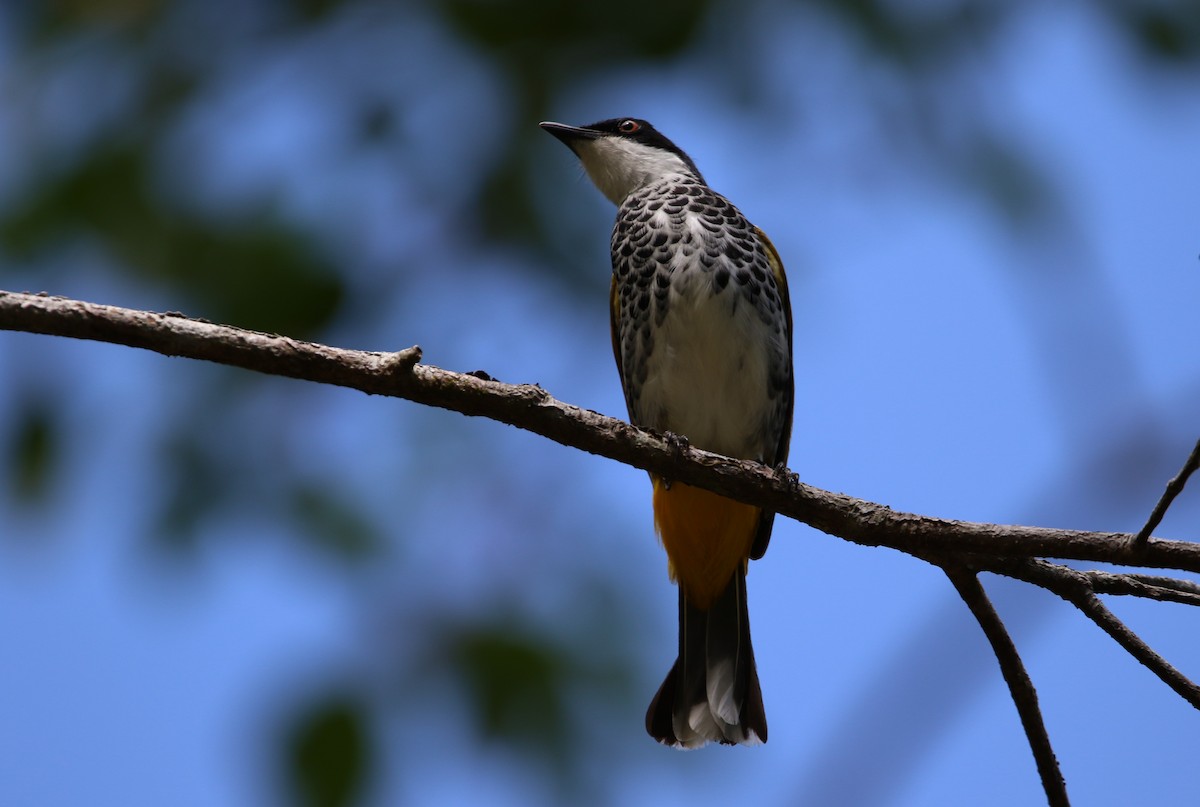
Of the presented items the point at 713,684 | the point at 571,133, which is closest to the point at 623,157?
the point at 571,133

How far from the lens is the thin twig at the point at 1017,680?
2527 millimetres

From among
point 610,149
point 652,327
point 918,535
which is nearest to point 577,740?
point 918,535

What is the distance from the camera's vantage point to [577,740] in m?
2.99

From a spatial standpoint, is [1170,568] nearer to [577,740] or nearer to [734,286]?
[577,740]

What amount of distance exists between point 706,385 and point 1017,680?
67.8 inches

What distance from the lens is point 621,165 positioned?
16.0ft

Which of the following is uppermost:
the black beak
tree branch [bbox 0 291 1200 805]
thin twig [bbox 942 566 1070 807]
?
the black beak

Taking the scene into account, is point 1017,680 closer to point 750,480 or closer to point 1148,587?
point 1148,587

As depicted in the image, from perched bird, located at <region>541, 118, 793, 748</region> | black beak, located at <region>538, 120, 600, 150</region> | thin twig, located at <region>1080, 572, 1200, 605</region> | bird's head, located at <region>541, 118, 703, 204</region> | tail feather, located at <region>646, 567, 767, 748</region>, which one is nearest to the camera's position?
thin twig, located at <region>1080, 572, 1200, 605</region>

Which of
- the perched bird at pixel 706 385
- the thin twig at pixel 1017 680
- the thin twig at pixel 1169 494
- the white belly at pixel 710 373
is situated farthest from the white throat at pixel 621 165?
the thin twig at pixel 1169 494

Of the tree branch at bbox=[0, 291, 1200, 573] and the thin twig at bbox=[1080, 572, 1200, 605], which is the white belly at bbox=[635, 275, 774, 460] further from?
the thin twig at bbox=[1080, 572, 1200, 605]

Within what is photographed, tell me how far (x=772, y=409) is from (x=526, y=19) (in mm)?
1564

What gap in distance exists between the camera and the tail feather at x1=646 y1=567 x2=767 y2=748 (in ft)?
12.4

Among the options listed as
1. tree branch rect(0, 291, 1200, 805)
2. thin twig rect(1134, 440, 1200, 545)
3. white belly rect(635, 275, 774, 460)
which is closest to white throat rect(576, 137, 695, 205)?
white belly rect(635, 275, 774, 460)
